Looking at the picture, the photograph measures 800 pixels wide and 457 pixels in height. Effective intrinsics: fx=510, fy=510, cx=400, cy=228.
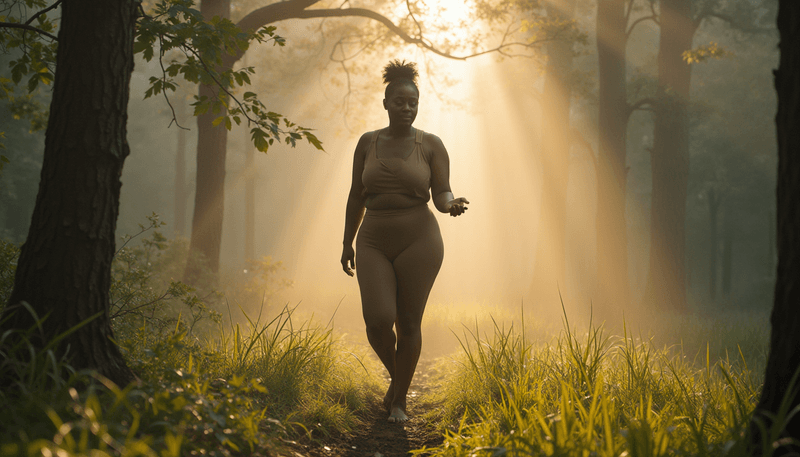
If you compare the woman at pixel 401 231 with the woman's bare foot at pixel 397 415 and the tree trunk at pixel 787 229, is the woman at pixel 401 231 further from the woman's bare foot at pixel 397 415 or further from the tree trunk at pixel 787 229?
the tree trunk at pixel 787 229

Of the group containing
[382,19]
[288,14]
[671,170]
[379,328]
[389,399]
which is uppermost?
[382,19]

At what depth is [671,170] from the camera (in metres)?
12.0

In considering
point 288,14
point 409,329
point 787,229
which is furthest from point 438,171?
point 288,14

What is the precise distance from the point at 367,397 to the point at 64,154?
317cm

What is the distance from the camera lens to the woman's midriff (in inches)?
154

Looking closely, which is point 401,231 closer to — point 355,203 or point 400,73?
point 355,203

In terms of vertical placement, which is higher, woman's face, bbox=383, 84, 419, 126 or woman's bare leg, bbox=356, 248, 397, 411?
woman's face, bbox=383, 84, 419, 126

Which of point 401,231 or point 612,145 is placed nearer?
point 401,231

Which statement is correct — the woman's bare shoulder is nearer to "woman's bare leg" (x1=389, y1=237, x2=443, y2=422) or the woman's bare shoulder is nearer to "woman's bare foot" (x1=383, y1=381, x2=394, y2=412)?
"woman's bare leg" (x1=389, y1=237, x2=443, y2=422)

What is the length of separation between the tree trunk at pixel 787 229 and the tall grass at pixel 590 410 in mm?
197

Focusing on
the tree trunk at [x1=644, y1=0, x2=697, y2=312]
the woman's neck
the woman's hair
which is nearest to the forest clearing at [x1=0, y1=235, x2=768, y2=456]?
the woman's neck

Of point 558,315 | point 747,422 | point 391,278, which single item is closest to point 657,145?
point 558,315

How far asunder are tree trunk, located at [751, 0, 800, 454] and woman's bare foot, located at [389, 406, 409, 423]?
7.95 feet

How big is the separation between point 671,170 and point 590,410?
1138 centimetres
